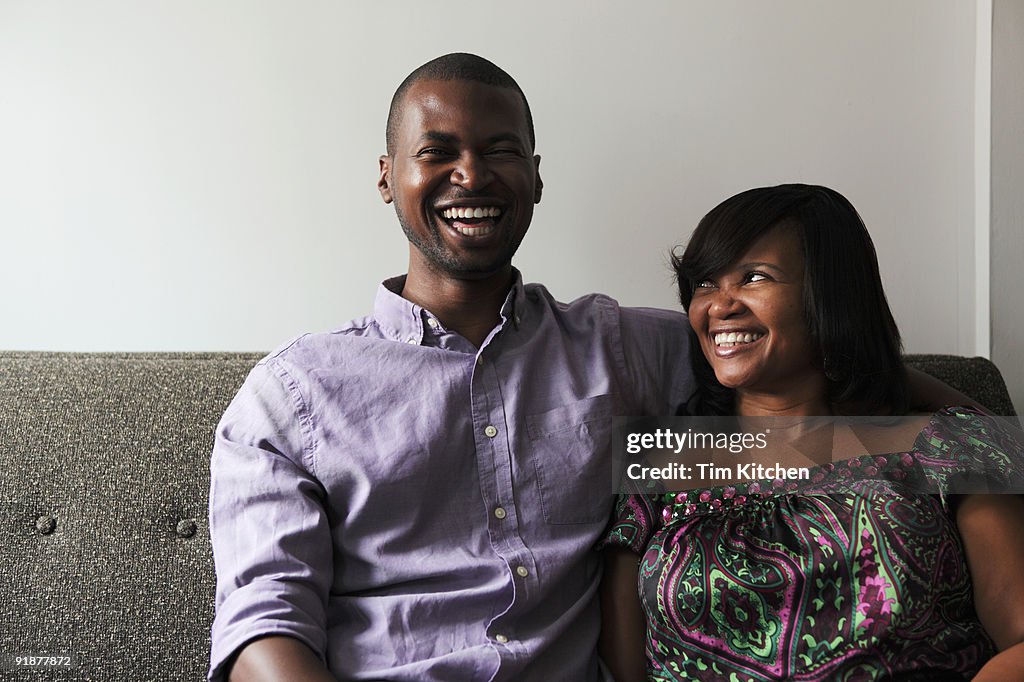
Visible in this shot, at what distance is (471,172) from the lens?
132 centimetres

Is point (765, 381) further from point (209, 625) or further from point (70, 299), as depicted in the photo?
point (70, 299)

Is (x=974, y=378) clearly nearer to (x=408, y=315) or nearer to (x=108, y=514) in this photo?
(x=408, y=315)

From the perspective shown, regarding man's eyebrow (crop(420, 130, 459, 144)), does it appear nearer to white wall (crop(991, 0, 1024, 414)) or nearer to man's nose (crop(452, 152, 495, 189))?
man's nose (crop(452, 152, 495, 189))

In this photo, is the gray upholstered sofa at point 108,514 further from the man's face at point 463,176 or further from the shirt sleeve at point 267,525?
the man's face at point 463,176

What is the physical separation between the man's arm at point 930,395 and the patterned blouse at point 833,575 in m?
0.07

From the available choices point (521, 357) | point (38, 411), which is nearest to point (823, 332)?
point (521, 357)

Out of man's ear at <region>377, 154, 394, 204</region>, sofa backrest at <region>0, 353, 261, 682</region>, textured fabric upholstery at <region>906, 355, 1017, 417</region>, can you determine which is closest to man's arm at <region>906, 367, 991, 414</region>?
textured fabric upholstery at <region>906, 355, 1017, 417</region>

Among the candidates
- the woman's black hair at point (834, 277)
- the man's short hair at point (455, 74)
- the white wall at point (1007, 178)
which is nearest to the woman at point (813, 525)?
the woman's black hair at point (834, 277)

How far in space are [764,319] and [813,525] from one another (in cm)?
27

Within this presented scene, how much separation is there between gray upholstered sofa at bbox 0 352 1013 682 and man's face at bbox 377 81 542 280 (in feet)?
1.31

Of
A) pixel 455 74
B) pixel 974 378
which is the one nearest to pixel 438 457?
pixel 455 74

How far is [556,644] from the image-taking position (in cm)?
125

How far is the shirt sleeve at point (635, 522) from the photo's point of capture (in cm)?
127

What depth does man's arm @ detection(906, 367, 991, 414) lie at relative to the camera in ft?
4.30
